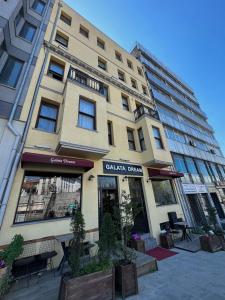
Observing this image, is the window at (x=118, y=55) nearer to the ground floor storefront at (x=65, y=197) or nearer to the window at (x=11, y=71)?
the window at (x=11, y=71)

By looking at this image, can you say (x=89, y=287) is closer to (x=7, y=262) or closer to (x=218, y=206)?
(x=7, y=262)

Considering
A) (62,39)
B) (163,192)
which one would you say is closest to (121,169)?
(163,192)

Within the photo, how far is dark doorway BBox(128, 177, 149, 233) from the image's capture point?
8.36 meters

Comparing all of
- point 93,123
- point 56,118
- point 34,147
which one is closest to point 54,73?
point 56,118

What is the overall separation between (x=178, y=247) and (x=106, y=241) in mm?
5362

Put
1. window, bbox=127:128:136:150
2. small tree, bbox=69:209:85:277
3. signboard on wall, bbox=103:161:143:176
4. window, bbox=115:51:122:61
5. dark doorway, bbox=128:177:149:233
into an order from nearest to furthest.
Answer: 1. small tree, bbox=69:209:85:277
2. signboard on wall, bbox=103:161:143:176
3. dark doorway, bbox=128:177:149:233
4. window, bbox=127:128:136:150
5. window, bbox=115:51:122:61

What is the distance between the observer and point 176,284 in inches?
159

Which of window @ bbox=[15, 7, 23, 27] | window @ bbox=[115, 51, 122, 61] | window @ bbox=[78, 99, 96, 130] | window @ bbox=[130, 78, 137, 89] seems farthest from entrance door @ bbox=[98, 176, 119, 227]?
window @ bbox=[115, 51, 122, 61]

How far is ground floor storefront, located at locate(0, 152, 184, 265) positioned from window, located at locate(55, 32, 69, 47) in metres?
8.98

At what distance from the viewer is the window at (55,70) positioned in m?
8.80

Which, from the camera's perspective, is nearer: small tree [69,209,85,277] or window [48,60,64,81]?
small tree [69,209,85,277]

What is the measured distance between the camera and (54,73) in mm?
8883

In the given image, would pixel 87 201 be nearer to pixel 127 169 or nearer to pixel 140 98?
pixel 127 169

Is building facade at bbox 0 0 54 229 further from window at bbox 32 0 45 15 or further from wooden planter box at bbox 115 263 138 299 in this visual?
wooden planter box at bbox 115 263 138 299
